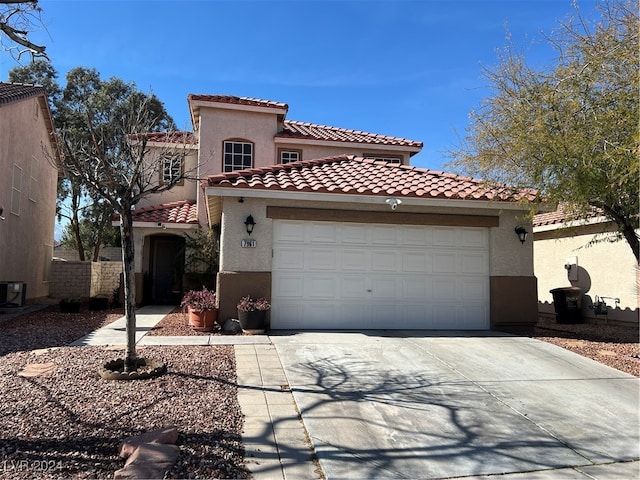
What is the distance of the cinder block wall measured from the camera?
58.2 ft

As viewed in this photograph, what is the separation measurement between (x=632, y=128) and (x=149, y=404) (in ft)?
24.8

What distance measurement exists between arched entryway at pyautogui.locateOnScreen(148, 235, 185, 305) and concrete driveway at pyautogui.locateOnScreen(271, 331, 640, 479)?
10.9 m

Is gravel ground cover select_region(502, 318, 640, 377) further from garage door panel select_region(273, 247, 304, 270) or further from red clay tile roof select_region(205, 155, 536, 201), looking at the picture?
garage door panel select_region(273, 247, 304, 270)

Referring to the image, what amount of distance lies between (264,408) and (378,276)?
5.90 metres

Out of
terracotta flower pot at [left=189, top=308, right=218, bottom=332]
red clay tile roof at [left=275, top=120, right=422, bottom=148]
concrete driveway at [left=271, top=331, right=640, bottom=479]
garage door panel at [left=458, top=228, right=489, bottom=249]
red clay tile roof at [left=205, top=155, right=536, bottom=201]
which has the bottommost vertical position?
concrete driveway at [left=271, top=331, right=640, bottom=479]

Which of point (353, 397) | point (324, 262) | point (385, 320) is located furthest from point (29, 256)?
point (353, 397)

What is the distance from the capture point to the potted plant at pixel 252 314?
31.4 feet

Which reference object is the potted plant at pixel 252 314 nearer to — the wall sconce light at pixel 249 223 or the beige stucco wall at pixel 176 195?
the wall sconce light at pixel 249 223

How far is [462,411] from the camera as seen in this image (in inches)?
212

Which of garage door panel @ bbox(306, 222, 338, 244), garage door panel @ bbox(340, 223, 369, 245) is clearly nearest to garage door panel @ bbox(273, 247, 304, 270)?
garage door panel @ bbox(306, 222, 338, 244)

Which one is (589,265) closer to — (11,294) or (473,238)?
(473,238)

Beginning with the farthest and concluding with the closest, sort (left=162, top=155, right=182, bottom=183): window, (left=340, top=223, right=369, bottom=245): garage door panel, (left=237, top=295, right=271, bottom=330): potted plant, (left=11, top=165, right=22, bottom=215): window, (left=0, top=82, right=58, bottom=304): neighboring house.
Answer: (left=11, top=165, right=22, bottom=215): window < (left=0, top=82, right=58, bottom=304): neighboring house < (left=340, top=223, right=369, bottom=245): garage door panel < (left=237, top=295, right=271, bottom=330): potted plant < (left=162, top=155, right=182, bottom=183): window

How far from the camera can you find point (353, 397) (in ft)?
18.8

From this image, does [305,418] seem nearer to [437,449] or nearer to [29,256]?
[437,449]
